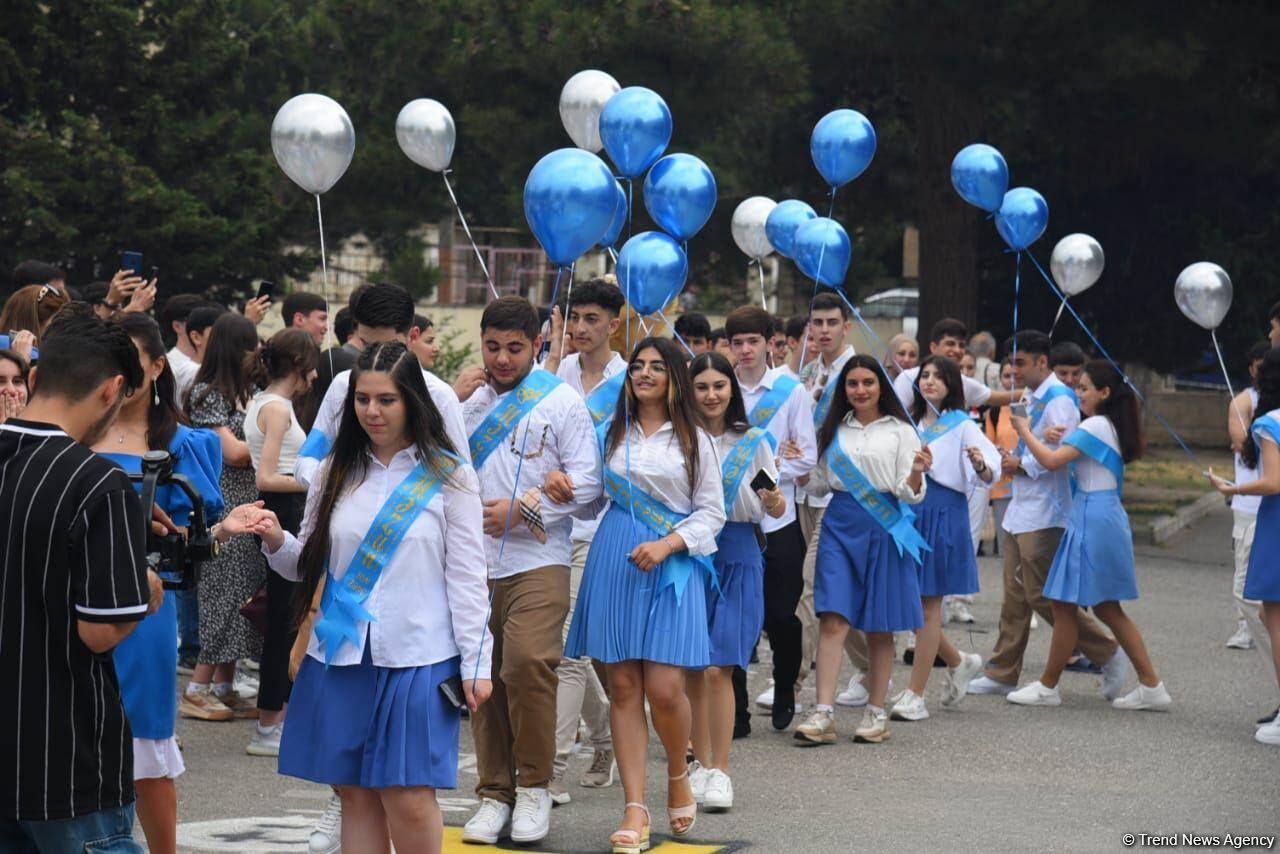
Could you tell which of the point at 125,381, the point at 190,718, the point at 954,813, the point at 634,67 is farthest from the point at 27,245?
the point at 125,381

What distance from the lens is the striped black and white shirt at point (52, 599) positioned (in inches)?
147

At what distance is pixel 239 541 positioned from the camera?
27.5ft

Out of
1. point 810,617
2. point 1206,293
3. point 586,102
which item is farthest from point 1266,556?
point 586,102

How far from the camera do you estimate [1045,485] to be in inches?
388

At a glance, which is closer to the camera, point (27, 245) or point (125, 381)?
point (125, 381)

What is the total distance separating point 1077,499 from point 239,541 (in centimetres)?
440

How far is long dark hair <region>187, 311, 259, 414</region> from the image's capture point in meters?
8.16

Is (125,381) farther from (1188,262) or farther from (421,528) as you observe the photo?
(1188,262)

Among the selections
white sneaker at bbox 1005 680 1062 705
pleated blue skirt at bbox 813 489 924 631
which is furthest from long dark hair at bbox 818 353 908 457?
white sneaker at bbox 1005 680 1062 705

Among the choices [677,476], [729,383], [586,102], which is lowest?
[677,476]

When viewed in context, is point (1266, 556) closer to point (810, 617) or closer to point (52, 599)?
point (810, 617)

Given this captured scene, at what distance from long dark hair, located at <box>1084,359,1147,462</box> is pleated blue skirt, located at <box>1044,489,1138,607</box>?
275 mm

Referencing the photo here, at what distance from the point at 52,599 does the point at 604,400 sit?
349cm

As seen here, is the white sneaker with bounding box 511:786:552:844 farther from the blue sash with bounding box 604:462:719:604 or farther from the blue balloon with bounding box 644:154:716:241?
the blue balloon with bounding box 644:154:716:241
